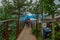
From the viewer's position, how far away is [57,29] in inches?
287

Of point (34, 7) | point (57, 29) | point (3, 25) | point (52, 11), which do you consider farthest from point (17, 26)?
point (34, 7)

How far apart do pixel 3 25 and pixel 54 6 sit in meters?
1.54

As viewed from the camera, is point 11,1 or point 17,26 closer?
point 17,26

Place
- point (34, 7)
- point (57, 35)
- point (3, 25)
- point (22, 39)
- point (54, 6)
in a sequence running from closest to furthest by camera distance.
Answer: point (22, 39) < point (3, 25) < point (54, 6) < point (57, 35) < point (34, 7)

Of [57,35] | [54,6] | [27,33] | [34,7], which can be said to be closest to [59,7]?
[54,6]

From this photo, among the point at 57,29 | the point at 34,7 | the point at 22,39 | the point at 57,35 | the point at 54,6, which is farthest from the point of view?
the point at 34,7

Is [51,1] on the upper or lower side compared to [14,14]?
upper

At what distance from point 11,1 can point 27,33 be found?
7991 mm

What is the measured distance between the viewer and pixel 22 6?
11.2 metres

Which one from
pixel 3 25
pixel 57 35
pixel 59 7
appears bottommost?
pixel 57 35

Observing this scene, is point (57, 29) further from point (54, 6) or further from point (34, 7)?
point (34, 7)

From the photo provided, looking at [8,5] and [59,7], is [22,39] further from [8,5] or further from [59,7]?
[8,5]

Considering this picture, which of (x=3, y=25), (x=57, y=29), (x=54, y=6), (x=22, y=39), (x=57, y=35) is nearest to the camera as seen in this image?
(x=22, y=39)

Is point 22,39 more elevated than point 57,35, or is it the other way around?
point 22,39
